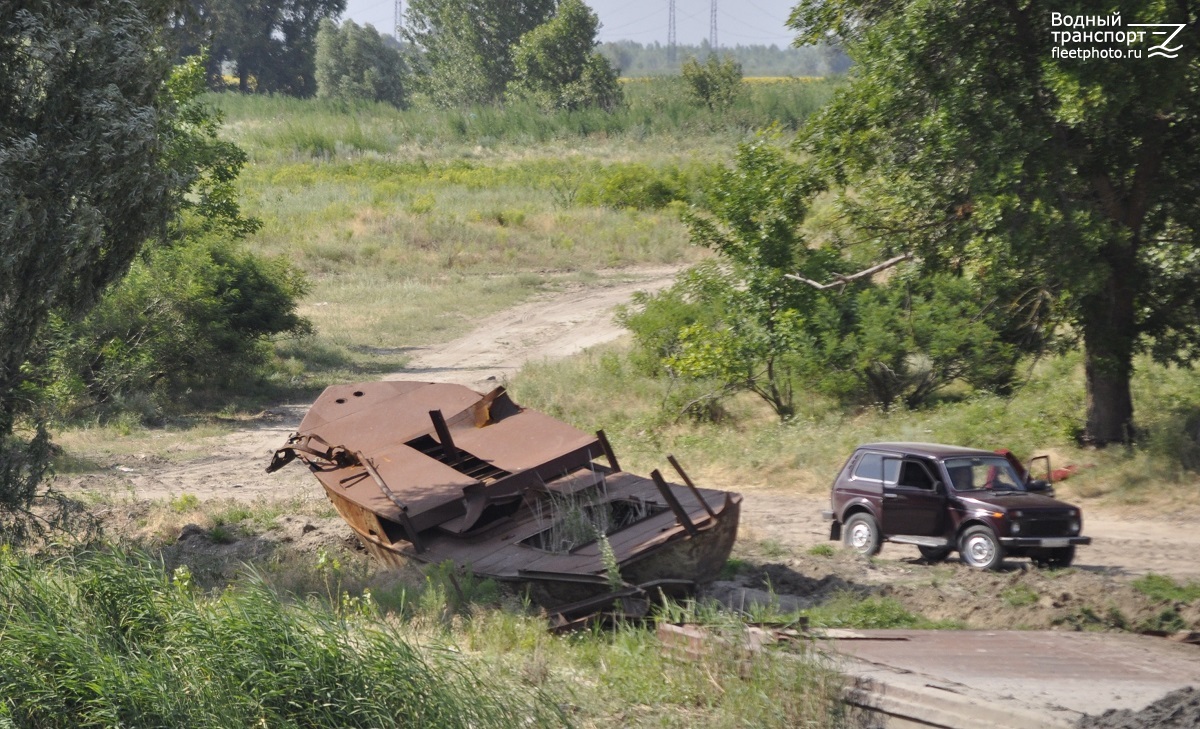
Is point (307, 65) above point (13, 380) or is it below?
above

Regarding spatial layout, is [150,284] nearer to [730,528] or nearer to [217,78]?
[730,528]

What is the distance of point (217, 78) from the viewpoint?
89.4 metres

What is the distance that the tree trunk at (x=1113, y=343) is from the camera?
14906 millimetres

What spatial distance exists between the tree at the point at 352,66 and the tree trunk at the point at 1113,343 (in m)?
86.5

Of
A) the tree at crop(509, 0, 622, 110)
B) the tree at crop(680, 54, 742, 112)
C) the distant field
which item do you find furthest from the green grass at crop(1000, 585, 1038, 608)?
the tree at crop(509, 0, 622, 110)

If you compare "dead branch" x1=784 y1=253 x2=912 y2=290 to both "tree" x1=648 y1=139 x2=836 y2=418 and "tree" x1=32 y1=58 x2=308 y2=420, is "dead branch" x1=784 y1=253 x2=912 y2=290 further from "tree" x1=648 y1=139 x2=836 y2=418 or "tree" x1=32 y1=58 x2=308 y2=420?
"tree" x1=32 y1=58 x2=308 y2=420

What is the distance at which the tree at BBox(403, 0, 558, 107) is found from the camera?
87250mm

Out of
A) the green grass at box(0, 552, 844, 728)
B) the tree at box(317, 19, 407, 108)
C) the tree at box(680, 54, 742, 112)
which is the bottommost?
the green grass at box(0, 552, 844, 728)

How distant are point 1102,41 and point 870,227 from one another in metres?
4.38

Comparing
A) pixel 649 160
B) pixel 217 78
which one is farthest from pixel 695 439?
pixel 217 78

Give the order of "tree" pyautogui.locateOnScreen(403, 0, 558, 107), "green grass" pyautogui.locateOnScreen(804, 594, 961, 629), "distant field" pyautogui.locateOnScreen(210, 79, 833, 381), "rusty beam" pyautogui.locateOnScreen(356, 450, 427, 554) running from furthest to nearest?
"tree" pyautogui.locateOnScreen(403, 0, 558, 107), "distant field" pyautogui.locateOnScreen(210, 79, 833, 381), "rusty beam" pyautogui.locateOnScreen(356, 450, 427, 554), "green grass" pyautogui.locateOnScreen(804, 594, 961, 629)

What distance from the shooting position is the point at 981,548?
36.2ft

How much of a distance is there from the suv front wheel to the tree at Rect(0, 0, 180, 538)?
862 cm

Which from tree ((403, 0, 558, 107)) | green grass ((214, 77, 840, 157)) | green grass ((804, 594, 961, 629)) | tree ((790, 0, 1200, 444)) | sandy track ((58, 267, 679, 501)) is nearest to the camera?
green grass ((804, 594, 961, 629))
